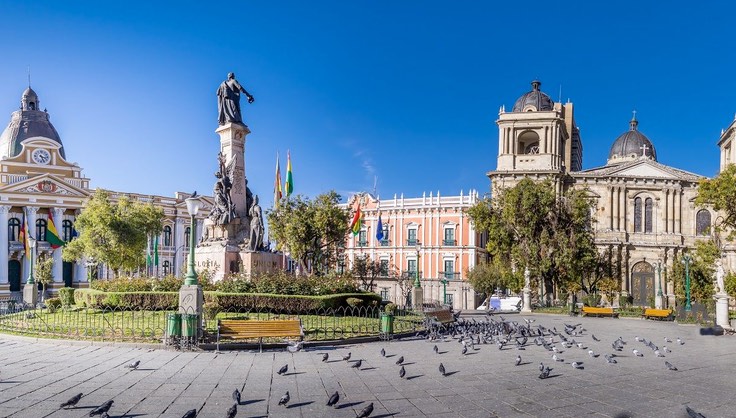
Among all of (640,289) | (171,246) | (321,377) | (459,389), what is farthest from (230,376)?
(171,246)

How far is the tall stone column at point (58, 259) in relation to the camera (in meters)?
57.6

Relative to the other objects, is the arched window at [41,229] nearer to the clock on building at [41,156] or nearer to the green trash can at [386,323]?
the clock on building at [41,156]

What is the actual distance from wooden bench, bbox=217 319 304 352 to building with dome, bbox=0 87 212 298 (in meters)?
41.2

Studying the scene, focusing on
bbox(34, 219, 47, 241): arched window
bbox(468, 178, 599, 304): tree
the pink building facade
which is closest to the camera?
bbox(468, 178, 599, 304): tree

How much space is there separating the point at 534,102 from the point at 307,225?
94.8ft

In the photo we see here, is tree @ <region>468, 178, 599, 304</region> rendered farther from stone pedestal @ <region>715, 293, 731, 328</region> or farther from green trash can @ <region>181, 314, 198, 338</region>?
green trash can @ <region>181, 314, 198, 338</region>

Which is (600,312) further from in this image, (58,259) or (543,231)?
(58,259)

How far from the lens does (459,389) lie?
1171cm

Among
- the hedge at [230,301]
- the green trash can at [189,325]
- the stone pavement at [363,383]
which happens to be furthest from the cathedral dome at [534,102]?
the green trash can at [189,325]

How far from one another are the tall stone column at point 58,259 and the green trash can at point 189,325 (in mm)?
48993

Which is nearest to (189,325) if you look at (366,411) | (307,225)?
(366,411)

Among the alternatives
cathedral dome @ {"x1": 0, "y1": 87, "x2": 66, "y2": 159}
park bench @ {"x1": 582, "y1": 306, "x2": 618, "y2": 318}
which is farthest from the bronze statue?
cathedral dome @ {"x1": 0, "y1": 87, "x2": 66, "y2": 159}

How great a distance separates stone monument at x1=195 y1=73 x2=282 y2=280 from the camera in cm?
A: 2525

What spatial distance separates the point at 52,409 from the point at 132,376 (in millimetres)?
2701
